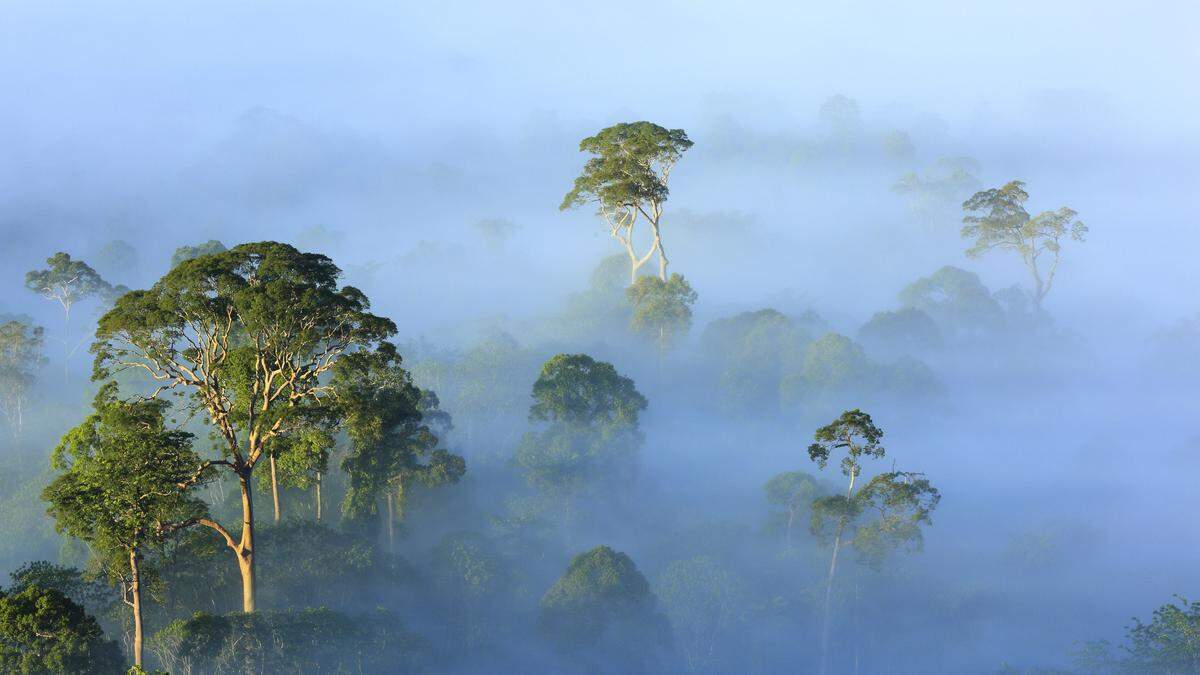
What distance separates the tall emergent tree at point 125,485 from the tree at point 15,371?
1527 inches

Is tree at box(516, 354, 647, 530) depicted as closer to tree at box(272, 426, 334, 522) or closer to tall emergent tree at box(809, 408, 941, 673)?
tall emergent tree at box(809, 408, 941, 673)

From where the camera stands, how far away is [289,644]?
33781 mm

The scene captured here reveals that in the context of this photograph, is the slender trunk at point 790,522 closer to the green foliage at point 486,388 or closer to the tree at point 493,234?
the green foliage at point 486,388

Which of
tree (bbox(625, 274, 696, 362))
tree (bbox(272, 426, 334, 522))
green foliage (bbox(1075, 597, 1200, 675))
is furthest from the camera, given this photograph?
tree (bbox(625, 274, 696, 362))

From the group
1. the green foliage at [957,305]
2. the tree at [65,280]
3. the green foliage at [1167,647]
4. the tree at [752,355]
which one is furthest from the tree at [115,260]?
the green foliage at [1167,647]

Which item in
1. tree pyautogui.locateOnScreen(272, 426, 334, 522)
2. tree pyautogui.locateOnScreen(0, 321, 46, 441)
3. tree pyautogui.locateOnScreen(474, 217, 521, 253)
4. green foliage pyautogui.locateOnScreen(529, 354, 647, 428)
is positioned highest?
tree pyautogui.locateOnScreen(474, 217, 521, 253)

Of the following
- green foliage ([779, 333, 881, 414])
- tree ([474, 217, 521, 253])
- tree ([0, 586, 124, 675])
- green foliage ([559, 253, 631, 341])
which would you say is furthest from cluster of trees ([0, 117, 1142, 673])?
tree ([474, 217, 521, 253])

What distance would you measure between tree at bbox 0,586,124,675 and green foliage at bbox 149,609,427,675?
3.68m

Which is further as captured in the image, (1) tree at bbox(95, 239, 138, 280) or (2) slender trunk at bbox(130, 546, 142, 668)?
(1) tree at bbox(95, 239, 138, 280)

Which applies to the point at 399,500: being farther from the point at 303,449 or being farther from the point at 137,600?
the point at 137,600

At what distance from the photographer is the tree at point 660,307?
67250 mm

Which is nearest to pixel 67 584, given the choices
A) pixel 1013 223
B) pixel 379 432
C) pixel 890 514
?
pixel 379 432

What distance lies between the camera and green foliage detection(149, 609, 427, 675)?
3170 cm

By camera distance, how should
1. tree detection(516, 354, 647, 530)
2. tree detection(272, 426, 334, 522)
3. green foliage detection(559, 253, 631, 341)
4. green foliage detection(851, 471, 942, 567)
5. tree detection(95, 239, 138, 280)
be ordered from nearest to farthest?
tree detection(272, 426, 334, 522) → green foliage detection(851, 471, 942, 567) → tree detection(516, 354, 647, 530) → green foliage detection(559, 253, 631, 341) → tree detection(95, 239, 138, 280)
